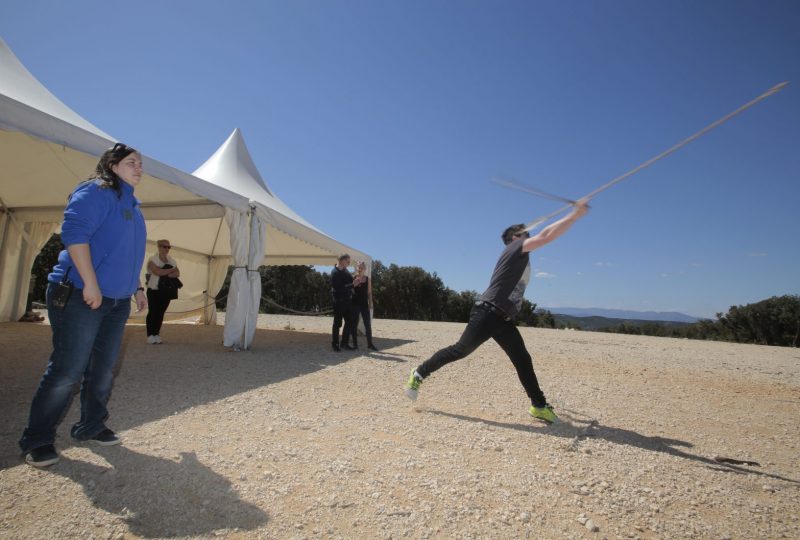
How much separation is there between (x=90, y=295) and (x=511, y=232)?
305 cm

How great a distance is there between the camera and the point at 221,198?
619 cm

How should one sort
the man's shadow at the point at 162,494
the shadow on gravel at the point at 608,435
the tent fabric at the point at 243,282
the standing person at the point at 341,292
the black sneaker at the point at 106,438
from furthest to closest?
1. the standing person at the point at 341,292
2. the tent fabric at the point at 243,282
3. the shadow on gravel at the point at 608,435
4. the black sneaker at the point at 106,438
5. the man's shadow at the point at 162,494

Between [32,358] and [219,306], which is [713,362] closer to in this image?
[32,358]

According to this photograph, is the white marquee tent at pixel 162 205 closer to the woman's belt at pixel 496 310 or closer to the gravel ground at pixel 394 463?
the gravel ground at pixel 394 463

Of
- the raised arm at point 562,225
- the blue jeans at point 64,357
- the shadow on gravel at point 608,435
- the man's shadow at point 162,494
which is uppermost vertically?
the raised arm at point 562,225

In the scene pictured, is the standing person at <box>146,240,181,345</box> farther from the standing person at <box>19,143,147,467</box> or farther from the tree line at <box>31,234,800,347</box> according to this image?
the tree line at <box>31,234,800,347</box>

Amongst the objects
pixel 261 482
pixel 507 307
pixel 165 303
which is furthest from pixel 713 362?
pixel 165 303

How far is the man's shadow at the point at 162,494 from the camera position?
171cm

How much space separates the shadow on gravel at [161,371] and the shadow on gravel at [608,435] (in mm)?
2255

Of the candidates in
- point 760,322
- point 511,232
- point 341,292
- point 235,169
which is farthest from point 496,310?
point 760,322

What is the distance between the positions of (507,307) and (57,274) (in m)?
2.92

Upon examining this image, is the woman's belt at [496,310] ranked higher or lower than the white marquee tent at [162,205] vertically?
lower

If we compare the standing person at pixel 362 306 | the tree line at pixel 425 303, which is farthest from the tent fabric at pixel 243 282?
the tree line at pixel 425 303

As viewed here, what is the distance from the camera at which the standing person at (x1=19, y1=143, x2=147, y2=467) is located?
2057mm
